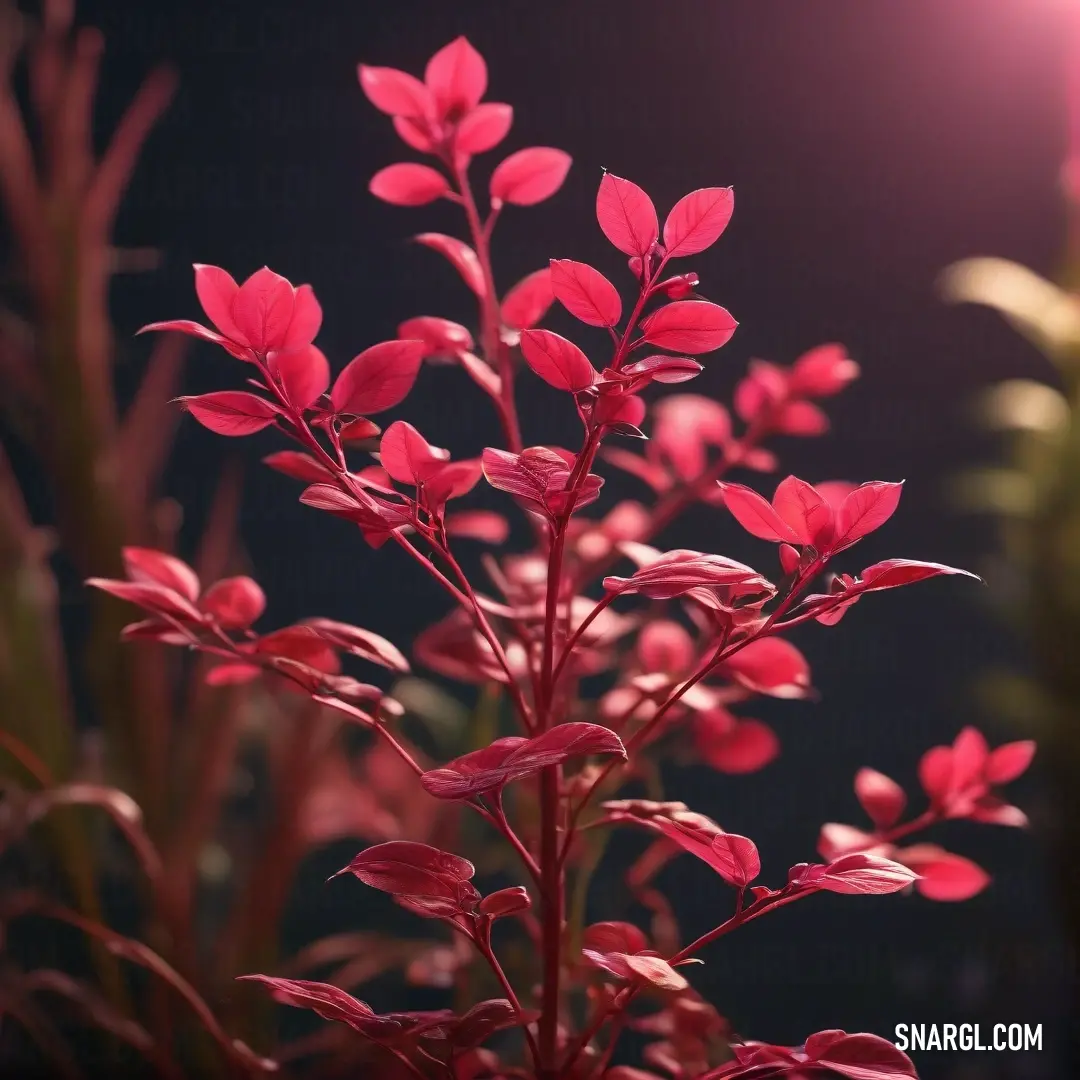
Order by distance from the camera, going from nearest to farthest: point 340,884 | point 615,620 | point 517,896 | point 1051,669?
point 517,896
point 615,620
point 1051,669
point 340,884

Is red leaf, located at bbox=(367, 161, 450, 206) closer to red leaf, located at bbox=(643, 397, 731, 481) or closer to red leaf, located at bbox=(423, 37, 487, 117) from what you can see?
red leaf, located at bbox=(423, 37, 487, 117)

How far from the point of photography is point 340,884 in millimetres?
1563

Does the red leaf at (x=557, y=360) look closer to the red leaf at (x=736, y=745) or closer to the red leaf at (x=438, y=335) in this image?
the red leaf at (x=438, y=335)

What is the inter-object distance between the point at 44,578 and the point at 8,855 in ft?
1.48

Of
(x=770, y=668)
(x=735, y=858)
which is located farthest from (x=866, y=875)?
(x=770, y=668)

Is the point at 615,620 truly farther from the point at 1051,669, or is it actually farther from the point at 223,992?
the point at 1051,669

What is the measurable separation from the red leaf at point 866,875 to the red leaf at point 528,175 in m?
0.44

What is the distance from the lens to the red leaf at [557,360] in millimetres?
523

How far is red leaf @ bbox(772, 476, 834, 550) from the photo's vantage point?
541 mm

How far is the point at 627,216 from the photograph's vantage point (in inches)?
20.3

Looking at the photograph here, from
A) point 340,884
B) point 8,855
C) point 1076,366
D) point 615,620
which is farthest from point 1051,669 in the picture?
point 8,855

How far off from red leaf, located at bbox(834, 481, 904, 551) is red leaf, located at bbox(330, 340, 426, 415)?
24 cm

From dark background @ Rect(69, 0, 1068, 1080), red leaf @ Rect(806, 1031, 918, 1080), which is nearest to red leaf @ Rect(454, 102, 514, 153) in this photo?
red leaf @ Rect(806, 1031, 918, 1080)

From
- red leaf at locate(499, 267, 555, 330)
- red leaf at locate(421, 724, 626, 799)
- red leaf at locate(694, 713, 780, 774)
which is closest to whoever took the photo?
red leaf at locate(421, 724, 626, 799)
